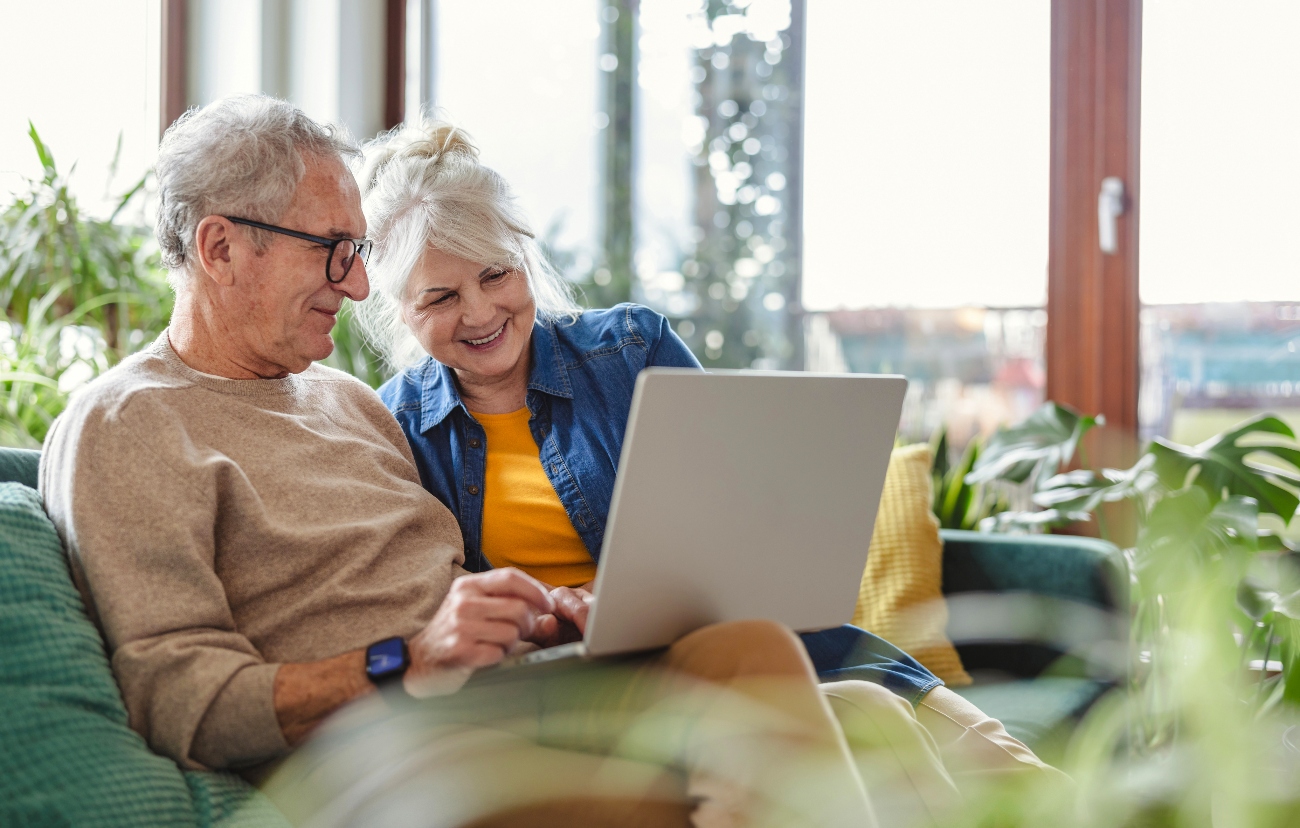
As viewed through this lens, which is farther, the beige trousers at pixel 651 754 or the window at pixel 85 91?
the window at pixel 85 91

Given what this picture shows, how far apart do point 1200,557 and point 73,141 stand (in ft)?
8.98

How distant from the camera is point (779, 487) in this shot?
108 centimetres

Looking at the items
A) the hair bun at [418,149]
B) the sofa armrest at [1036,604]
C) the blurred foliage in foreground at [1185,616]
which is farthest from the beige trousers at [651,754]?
the sofa armrest at [1036,604]

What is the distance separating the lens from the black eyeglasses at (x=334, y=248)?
133cm

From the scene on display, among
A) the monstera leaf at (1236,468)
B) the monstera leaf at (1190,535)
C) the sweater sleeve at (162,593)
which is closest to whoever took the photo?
the sweater sleeve at (162,593)

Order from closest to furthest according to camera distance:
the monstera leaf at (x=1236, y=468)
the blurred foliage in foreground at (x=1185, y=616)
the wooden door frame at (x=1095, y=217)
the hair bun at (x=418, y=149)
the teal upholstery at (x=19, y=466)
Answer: the blurred foliage in foreground at (x=1185, y=616) < the teal upholstery at (x=19, y=466) < the hair bun at (x=418, y=149) < the monstera leaf at (x=1236, y=468) < the wooden door frame at (x=1095, y=217)

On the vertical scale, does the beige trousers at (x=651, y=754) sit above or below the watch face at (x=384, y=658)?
below

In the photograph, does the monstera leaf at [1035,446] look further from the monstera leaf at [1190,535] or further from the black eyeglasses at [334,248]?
the black eyeglasses at [334,248]

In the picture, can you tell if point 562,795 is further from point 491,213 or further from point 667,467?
point 491,213

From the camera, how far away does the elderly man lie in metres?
0.98

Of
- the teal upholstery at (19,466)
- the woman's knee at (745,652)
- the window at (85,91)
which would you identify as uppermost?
the window at (85,91)

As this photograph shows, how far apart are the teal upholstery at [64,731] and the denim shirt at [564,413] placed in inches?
22.6

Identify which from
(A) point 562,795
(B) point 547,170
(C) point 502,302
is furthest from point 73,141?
A: (A) point 562,795

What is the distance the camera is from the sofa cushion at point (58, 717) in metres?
0.92
